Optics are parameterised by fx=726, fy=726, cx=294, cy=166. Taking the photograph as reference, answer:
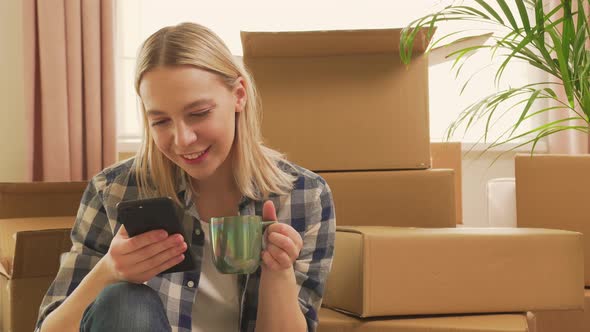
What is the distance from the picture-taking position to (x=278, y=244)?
3.20 ft

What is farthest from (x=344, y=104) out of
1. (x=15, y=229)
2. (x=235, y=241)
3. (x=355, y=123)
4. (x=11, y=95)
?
(x=11, y=95)

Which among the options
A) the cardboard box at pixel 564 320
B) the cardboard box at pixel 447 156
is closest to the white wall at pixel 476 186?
the cardboard box at pixel 447 156

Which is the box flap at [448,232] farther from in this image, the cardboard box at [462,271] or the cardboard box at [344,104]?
the cardboard box at [344,104]

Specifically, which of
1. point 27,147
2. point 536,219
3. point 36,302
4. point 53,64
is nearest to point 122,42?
point 53,64

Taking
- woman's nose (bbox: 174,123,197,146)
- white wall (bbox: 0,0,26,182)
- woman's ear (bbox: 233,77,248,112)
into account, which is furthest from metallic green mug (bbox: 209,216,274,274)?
white wall (bbox: 0,0,26,182)

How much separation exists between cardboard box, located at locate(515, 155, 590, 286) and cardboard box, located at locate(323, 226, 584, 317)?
0.34 meters

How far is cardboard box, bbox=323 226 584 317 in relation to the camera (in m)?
1.34

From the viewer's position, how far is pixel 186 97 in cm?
104

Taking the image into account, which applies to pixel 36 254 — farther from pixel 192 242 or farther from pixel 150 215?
pixel 150 215

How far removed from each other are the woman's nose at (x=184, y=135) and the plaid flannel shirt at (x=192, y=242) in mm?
145

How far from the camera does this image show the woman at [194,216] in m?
0.97

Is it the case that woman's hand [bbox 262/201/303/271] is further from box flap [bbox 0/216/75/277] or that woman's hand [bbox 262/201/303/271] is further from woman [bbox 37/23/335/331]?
box flap [bbox 0/216/75/277]

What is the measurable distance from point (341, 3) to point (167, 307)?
7.28 ft

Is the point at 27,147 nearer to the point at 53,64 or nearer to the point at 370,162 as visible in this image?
the point at 53,64
